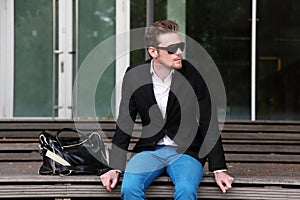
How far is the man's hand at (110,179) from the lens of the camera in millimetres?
3785

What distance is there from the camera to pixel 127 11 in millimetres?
7863

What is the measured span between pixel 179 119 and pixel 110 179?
1.92ft

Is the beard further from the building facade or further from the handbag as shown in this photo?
the building facade

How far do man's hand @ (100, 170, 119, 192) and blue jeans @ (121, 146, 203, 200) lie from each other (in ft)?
0.37

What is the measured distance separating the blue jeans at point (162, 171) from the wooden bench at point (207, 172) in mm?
111

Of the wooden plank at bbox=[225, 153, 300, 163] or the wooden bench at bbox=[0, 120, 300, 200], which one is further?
the wooden plank at bbox=[225, 153, 300, 163]

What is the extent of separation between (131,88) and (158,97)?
192mm

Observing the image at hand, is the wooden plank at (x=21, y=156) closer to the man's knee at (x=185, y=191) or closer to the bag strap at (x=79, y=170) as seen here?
the bag strap at (x=79, y=170)

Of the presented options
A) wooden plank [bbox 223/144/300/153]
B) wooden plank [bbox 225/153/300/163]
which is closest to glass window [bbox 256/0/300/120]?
wooden plank [bbox 223/144/300/153]

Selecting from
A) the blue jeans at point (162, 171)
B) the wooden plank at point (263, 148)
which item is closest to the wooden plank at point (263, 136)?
the wooden plank at point (263, 148)

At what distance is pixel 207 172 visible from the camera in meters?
4.23

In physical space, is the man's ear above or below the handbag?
above

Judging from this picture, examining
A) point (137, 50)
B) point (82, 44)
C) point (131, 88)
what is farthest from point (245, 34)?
point (131, 88)

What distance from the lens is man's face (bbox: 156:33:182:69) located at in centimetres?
381
